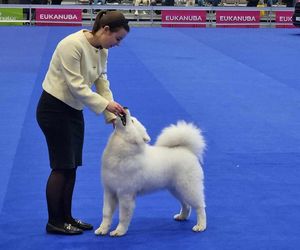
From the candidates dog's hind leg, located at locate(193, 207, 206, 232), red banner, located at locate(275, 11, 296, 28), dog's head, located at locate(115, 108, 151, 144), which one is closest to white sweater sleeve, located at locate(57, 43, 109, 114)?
dog's head, located at locate(115, 108, 151, 144)

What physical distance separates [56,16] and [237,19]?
7.04 metres

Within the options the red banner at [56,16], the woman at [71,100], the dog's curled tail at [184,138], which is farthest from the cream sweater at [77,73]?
the red banner at [56,16]

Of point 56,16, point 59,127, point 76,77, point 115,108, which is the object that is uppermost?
point 76,77

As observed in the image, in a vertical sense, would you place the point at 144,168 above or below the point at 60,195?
above

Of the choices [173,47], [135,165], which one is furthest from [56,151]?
[173,47]

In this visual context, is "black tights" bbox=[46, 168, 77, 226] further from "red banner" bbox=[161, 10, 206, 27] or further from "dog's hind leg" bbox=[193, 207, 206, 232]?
"red banner" bbox=[161, 10, 206, 27]

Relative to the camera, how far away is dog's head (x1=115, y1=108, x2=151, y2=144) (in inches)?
164

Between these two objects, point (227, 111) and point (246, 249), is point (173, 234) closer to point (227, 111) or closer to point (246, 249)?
point (246, 249)

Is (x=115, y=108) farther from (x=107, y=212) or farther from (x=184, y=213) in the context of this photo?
(x=184, y=213)

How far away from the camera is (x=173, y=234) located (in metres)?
4.61

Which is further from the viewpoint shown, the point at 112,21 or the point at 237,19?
the point at 237,19

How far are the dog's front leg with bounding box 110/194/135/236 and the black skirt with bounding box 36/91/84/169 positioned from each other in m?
0.48

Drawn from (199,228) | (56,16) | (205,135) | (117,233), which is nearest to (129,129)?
(117,233)

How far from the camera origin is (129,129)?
4.17m
